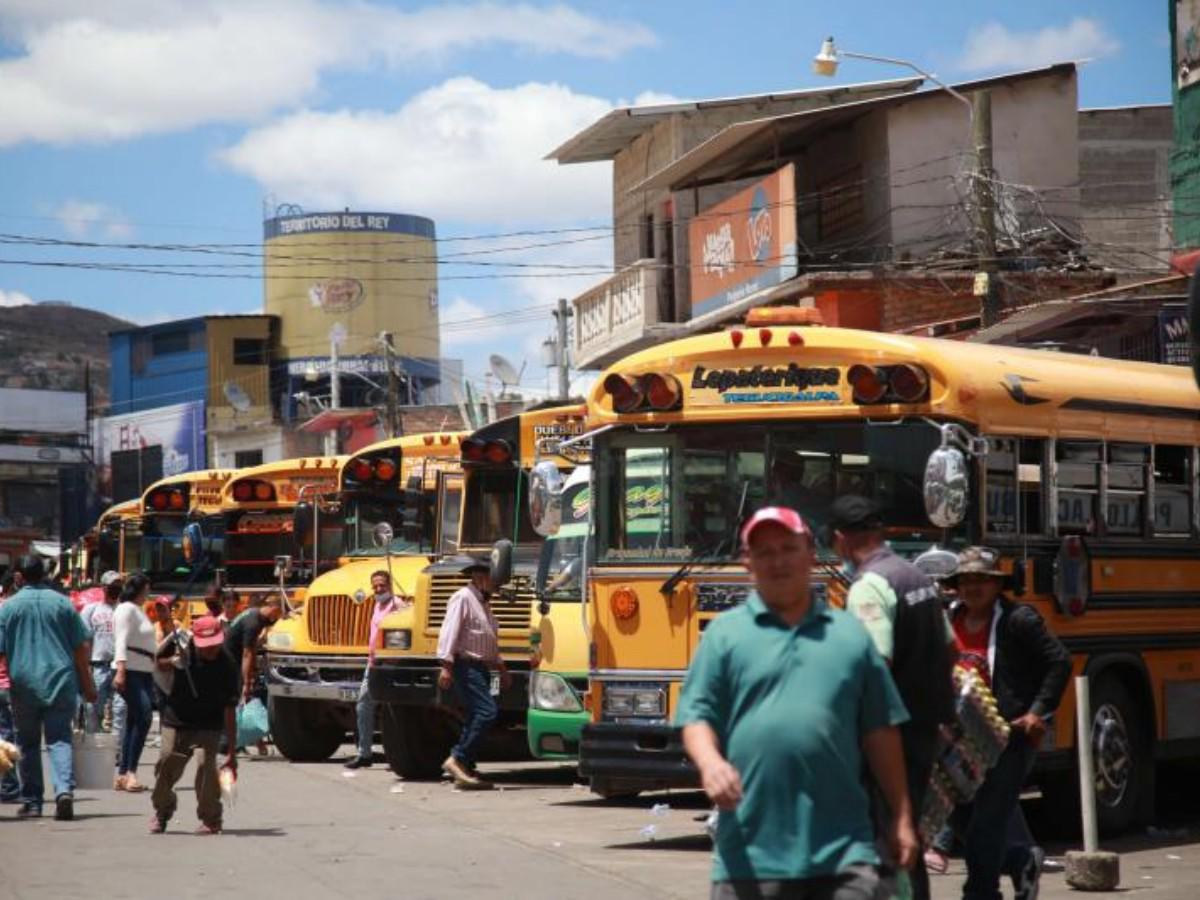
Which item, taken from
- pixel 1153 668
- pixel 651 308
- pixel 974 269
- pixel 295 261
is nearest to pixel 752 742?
pixel 1153 668

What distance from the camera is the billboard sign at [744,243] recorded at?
33031mm

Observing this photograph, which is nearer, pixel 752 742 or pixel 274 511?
pixel 752 742

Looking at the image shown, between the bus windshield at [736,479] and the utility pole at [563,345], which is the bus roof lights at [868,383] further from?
the utility pole at [563,345]

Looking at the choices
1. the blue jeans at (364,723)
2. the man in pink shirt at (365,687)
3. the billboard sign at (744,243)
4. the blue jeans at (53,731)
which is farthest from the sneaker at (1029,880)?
the billboard sign at (744,243)

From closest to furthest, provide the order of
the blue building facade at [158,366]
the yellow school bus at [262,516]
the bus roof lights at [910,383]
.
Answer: the bus roof lights at [910,383]
the yellow school bus at [262,516]
the blue building facade at [158,366]

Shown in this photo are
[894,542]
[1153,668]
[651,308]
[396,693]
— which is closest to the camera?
[894,542]

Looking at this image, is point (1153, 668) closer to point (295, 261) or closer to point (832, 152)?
point (832, 152)

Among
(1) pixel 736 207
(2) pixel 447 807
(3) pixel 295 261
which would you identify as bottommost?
(2) pixel 447 807

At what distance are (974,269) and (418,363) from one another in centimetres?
6734

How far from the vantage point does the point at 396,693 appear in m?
19.1

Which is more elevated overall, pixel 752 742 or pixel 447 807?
pixel 752 742

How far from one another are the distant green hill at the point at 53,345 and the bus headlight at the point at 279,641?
106371 millimetres

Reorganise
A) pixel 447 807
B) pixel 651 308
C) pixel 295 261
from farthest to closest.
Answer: pixel 295 261, pixel 651 308, pixel 447 807

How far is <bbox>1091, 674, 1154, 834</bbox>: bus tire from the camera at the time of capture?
13531 millimetres
